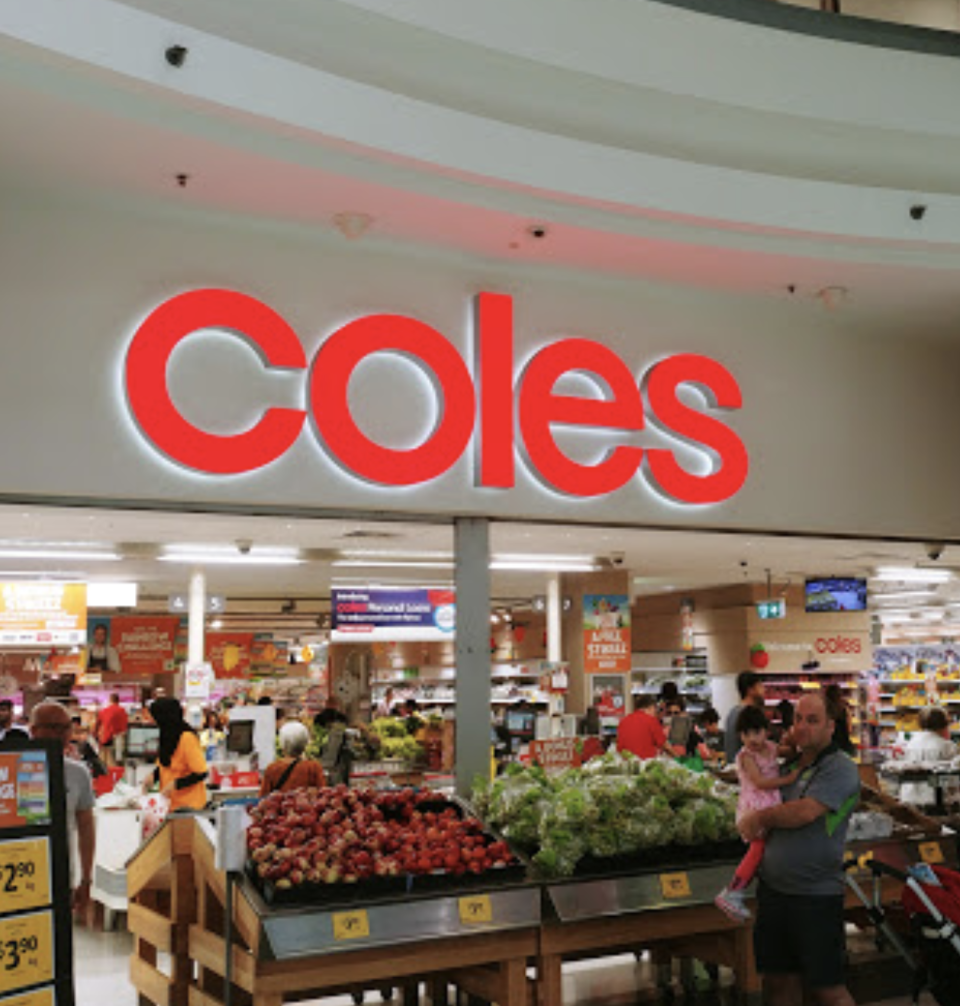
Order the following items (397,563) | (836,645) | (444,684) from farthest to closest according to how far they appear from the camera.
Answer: (444,684), (836,645), (397,563)

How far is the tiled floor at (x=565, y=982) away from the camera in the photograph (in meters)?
6.54

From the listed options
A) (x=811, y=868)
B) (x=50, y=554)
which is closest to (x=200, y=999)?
(x=811, y=868)

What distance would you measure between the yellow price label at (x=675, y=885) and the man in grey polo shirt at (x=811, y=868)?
2.01 feet

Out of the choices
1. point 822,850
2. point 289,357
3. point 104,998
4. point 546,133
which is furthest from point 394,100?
point 104,998

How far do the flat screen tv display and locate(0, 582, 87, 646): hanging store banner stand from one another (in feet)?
29.6

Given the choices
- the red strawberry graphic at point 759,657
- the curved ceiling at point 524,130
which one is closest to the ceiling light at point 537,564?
the red strawberry graphic at point 759,657

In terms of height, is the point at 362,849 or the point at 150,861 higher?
the point at 362,849

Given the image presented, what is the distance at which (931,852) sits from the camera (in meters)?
6.70

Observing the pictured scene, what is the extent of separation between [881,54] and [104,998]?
734cm

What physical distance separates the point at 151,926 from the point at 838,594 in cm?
1090

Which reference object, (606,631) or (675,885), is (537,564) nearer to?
(606,631)

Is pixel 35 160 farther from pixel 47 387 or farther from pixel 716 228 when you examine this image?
pixel 716 228

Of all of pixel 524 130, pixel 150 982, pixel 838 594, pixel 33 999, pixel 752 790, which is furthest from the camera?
pixel 838 594

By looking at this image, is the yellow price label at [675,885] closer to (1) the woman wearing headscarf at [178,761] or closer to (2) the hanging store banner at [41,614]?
(1) the woman wearing headscarf at [178,761]
